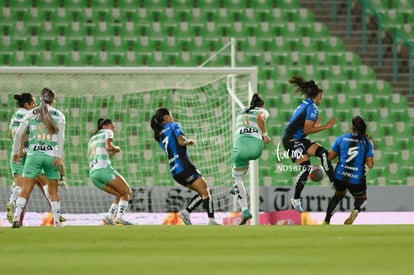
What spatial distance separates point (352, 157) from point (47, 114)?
13.6ft

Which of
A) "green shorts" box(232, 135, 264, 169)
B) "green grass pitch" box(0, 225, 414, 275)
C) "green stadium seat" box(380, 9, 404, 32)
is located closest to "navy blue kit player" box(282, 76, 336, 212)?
"green shorts" box(232, 135, 264, 169)

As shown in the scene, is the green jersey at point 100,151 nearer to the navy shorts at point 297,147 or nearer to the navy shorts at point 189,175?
the navy shorts at point 189,175

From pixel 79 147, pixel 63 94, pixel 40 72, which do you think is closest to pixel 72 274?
pixel 40 72

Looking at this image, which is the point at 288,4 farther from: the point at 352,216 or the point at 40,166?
the point at 40,166

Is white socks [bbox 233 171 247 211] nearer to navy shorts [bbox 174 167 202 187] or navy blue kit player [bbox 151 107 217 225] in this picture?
navy blue kit player [bbox 151 107 217 225]

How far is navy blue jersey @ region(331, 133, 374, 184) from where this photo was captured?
43.2 ft

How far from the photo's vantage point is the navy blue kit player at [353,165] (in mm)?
13156

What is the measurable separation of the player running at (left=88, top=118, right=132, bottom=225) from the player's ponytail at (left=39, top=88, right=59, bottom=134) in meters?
2.52

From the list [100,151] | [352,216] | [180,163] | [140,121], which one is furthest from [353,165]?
[140,121]

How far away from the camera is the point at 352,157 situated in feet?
43.4

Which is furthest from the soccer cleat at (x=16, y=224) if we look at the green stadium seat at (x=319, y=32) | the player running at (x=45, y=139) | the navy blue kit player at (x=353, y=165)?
the green stadium seat at (x=319, y=32)

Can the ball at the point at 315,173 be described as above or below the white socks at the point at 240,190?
above

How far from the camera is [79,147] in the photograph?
18156 millimetres

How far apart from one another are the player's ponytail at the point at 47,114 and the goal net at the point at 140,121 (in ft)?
11.1
